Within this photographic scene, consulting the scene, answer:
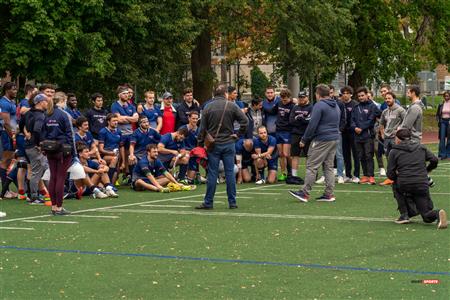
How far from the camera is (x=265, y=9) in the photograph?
3656 centimetres

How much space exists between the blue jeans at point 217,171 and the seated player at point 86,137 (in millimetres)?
3562

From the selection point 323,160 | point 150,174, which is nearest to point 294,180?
point 150,174

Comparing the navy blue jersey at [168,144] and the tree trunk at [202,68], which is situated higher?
the tree trunk at [202,68]

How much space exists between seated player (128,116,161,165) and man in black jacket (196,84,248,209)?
157 inches

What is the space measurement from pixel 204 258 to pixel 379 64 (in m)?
35.5

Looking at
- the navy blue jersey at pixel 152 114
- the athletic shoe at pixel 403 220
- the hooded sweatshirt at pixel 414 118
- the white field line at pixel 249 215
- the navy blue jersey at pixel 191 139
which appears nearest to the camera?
the athletic shoe at pixel 403 220

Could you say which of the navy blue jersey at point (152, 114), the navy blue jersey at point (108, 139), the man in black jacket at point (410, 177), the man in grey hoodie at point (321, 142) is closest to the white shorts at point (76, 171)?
the navy blue jersey at point (108, 139)

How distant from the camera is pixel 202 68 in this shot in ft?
128

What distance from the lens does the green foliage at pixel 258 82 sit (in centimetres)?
4359

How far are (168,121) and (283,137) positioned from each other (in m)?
2.39

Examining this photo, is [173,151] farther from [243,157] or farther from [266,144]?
[266,144]

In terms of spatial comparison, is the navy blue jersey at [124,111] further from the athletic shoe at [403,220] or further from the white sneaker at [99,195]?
the athletic shoe at [403,220]

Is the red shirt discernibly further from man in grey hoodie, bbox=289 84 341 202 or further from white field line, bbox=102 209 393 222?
white field line, bbox=102 209 393 222

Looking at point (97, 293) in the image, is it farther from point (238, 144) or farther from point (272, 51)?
point (272, 51)
